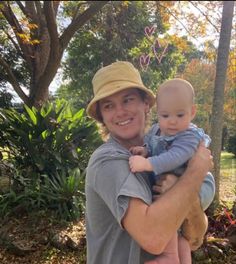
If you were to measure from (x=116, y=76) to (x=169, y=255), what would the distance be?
0.84 m

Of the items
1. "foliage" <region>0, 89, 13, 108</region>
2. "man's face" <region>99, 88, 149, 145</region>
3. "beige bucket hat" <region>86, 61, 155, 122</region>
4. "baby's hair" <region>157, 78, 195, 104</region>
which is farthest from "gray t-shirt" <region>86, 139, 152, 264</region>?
"foliage" <region>0, 89, 13, 108</region>

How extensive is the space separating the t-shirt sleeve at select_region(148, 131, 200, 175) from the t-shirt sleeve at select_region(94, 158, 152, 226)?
94mm

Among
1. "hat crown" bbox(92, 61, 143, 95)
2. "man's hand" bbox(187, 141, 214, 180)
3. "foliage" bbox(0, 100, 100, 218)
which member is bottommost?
"foliage" bbox(0, 100, 100, 218)

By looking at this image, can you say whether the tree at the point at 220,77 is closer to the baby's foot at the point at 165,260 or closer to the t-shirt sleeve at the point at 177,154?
the t-shirt sleeve at the point at 177,154

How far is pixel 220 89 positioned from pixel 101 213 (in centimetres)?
466

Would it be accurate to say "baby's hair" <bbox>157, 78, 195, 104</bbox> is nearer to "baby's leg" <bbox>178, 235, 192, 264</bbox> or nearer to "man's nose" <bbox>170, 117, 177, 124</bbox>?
"man's nose" <bbox>170, 117, 177, 124</bbox>

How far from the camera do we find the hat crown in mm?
1812

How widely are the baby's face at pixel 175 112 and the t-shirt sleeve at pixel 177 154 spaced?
0.16ft

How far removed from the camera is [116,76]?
1815 millimetres

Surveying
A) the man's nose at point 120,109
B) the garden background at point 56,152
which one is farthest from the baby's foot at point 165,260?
the garden background at point 56,152

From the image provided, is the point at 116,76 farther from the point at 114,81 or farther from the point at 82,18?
the point at 82,18

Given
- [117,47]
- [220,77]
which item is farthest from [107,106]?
[117,47]

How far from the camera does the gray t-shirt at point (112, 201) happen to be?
1484 mm

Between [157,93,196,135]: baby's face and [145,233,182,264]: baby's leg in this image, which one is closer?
[145,233,182,264]: baby's leg
